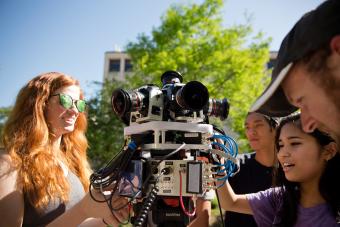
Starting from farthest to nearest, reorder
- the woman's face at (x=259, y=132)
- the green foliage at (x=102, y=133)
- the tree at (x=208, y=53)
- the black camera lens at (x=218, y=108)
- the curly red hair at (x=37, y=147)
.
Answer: the green foliage at (x=102, y=133) → the tree at (x=208, y=53) → the woman's face at (x=259, y=132) → the curly red hair at (x=37, y=147) → the black camera lens at (x=218, y=108)

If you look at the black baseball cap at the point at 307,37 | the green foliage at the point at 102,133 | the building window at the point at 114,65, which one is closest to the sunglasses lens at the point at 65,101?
the black baseball cap at the point at 307,37

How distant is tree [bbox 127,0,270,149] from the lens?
10984 millimetres

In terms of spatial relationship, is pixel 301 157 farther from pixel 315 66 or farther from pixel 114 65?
pixel 114 65

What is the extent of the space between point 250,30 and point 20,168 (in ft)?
36.7

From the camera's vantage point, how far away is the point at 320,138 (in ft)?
6.55

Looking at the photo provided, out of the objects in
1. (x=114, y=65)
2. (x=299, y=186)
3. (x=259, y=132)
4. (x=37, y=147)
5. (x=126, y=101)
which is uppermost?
(x=114, y=65)

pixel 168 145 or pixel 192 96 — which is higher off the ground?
pixel 192 96

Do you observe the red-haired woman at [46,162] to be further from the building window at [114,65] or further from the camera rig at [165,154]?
the building window at [114,65]

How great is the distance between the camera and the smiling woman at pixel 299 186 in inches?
73.7

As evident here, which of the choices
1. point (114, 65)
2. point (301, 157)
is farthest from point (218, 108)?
point (114, 65)

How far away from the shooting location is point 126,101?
1.56 m

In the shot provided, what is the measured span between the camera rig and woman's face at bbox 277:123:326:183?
19.5 inches

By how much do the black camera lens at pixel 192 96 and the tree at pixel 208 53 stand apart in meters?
9.21

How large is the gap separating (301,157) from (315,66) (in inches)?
43.7
